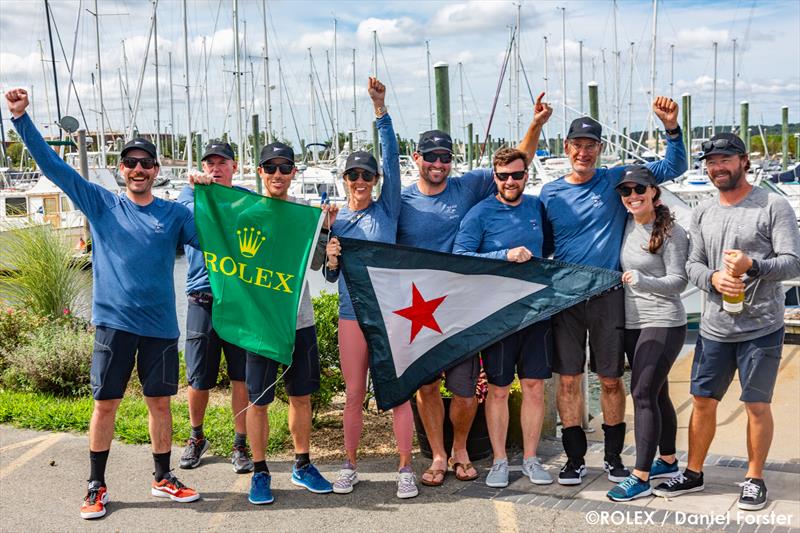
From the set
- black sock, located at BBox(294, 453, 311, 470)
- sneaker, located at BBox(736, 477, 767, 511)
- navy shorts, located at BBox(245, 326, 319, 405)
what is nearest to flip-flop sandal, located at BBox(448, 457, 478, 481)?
black sock, located at BBox(294, 453, 311, 470)

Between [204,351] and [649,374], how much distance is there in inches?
132

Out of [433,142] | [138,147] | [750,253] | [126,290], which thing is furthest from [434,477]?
[138,147]

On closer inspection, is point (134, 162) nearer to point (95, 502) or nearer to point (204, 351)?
point (204, 351)

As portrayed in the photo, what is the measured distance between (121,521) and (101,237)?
1.93m

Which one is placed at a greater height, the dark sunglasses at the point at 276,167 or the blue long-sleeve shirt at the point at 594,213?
the dark sunglasses at the point at 276,167

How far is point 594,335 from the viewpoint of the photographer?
582cm

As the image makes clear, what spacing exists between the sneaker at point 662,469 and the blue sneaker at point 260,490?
106 inches

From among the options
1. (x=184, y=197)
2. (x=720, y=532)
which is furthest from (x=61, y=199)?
(x=720, y=532)

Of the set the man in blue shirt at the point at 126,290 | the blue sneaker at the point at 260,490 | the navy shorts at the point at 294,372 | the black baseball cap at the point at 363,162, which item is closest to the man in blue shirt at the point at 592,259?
the black baseball cap at the point at 363,162

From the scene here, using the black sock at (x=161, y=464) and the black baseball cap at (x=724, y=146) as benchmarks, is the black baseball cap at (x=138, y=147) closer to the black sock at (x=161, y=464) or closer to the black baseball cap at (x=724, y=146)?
the black sock at (x=161, y=464)

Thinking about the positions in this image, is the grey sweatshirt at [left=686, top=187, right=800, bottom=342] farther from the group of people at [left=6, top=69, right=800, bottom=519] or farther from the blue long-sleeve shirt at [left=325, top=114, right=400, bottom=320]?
the blue long-sleeve shirt at [left=325, top=114, right=400, bottom=320]

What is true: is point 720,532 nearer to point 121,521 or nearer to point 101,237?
point 121,521

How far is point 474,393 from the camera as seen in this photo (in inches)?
240

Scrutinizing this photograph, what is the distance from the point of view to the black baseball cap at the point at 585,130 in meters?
5.81
